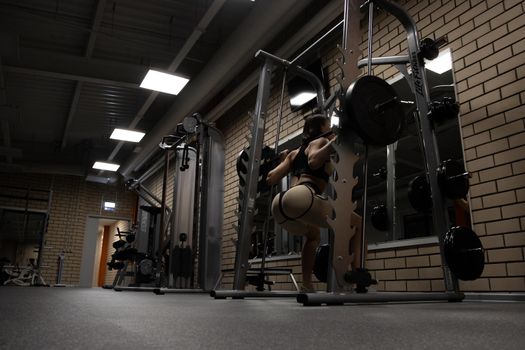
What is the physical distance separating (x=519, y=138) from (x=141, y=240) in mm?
6308

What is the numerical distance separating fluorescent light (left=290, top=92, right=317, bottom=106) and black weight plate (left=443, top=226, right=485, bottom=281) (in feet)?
9.83

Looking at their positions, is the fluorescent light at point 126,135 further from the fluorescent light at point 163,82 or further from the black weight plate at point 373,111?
the black weight plate at point 373,111

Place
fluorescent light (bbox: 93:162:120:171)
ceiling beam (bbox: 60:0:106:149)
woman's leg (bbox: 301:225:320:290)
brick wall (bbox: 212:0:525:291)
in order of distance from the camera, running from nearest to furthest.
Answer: brick wall (bbox: 212:0:525:291)
woman's leg (bbox: 301:225:320:290)
ceiling beam (bbox: 60:0:106:149)
fluorescent light (bbox: 93:162:120:171)

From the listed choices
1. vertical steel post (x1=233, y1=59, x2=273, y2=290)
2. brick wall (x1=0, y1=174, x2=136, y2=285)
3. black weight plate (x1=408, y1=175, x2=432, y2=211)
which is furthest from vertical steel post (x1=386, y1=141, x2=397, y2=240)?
brick wall (x1=0, y1=174, x2=136, y2=285)

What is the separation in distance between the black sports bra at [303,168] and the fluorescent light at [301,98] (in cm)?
230

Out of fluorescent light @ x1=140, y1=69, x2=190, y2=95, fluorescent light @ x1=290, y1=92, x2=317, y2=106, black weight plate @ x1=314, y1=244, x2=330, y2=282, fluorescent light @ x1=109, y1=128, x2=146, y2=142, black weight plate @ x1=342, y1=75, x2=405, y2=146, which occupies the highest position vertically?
fluorescent light @ x1=140, y1=69, x2=190, y2=95

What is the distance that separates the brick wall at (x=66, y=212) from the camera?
36.3 ft

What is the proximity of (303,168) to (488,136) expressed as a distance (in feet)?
4.38

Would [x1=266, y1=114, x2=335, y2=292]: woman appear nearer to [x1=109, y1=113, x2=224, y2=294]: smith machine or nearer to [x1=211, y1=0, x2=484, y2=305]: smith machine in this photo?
[x1=211, y1=0, x2=484, y2=305]: smith machine

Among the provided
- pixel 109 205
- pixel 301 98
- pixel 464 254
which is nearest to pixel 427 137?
pixel 464 254

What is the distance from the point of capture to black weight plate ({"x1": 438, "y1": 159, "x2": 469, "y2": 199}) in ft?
7.64

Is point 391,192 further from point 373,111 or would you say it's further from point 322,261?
point 373,111

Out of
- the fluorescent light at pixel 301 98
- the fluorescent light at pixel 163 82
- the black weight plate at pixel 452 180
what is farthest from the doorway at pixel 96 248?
the black weight plate at pixel 452 180

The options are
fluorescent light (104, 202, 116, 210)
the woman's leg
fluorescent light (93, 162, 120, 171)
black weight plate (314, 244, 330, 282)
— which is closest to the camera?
black weight plate (314, 244, 330, 282)
